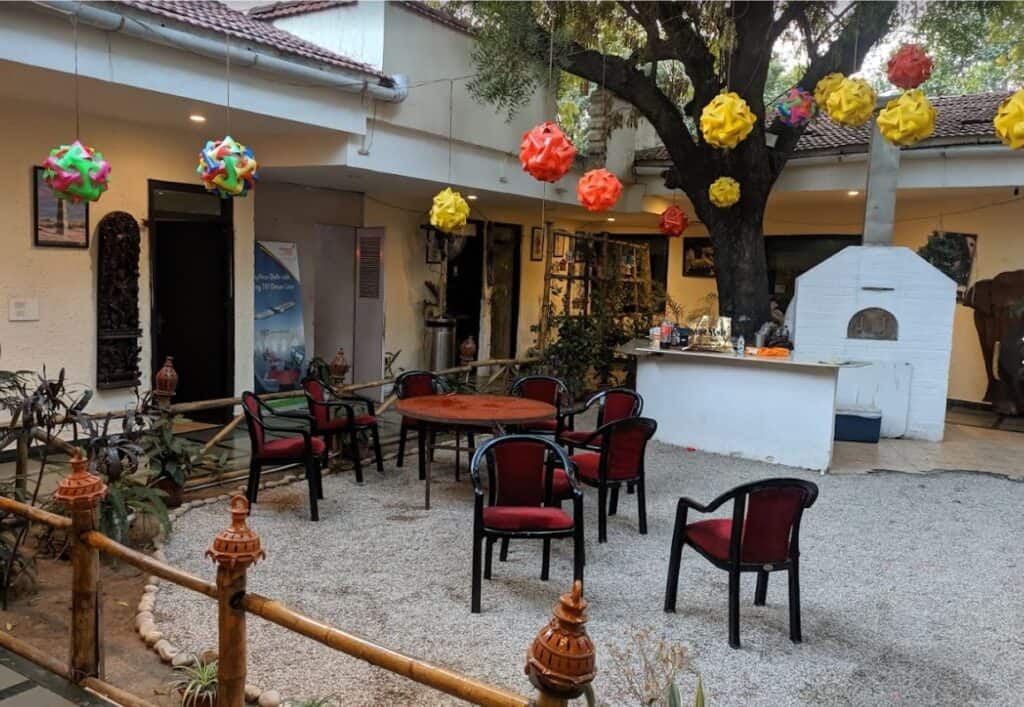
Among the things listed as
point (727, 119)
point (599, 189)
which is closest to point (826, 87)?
point (727, 119)

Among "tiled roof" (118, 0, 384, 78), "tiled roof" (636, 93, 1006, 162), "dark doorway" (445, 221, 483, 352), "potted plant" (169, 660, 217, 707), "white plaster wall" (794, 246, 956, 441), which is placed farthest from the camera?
"dark doorway" (445, 221, 483, 352)

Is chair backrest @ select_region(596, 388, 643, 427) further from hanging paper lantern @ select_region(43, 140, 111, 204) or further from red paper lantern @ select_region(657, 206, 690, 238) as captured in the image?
red paper lantern @ select_region(657, 206, 690, 238)

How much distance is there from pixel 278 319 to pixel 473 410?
3954 millimetres

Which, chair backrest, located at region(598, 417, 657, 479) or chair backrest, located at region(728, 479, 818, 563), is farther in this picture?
chair backrest, located at region(598, 417, 657, 479)

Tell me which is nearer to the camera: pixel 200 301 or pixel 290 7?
pixel 200 301

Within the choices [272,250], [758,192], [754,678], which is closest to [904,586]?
[754,678]

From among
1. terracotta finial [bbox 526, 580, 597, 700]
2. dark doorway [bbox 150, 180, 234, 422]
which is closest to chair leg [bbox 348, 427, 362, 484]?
dark doorway [bbox 150, 180, 234, 422]

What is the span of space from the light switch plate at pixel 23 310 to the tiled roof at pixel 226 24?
100.0 inches

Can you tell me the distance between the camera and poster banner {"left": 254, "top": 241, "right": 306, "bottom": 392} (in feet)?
27.1

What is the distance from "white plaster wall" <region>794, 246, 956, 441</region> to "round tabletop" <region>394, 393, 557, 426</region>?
3.75m

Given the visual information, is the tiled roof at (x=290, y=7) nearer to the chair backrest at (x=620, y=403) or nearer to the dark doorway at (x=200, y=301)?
the dark doorway at (x=200, y=301)

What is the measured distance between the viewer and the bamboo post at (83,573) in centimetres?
255

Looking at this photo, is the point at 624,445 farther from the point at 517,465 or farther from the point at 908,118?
the point at 908,118

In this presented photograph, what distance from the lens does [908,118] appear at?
500 centimetres
